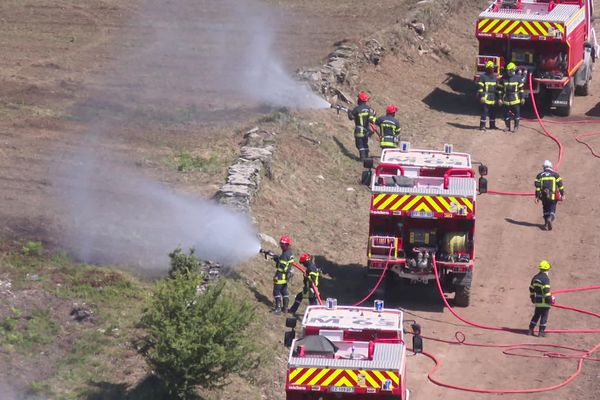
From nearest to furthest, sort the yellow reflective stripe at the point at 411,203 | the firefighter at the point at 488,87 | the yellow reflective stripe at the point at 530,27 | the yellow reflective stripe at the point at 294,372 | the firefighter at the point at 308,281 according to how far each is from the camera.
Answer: the yellow reflective stripe at the point at 294,372, the firefighter at the point at 308,281, the yellow reflective stripe at the point at 411,203, the firefighter at the point at 488,87, the yellow reflective stripe at the point at 530,27

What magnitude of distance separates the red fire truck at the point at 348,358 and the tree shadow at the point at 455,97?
18.5 meters

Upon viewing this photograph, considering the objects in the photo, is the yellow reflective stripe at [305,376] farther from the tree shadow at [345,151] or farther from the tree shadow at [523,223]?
the tree shadow at [345,151]

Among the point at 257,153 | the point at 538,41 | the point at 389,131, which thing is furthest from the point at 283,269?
the point at 538,41

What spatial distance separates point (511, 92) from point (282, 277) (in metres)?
13.4

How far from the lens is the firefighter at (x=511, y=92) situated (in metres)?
34.7

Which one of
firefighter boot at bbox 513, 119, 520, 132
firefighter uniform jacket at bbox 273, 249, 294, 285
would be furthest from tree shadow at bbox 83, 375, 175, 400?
firefighter boot at bbox 513, 119, 520, 132

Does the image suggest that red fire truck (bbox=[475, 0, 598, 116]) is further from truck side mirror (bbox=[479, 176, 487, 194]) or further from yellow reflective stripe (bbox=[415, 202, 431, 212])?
yellow reflective stripe (bbox=[415, 202, 431, 212])

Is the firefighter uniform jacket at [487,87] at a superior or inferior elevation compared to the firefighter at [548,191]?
superior

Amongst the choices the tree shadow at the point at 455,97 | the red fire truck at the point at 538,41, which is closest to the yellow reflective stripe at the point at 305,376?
the red fire truck at the point at 538,41

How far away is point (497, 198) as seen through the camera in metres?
31.0

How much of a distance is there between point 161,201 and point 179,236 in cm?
203

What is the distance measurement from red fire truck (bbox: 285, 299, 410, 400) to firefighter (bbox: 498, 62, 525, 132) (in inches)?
634

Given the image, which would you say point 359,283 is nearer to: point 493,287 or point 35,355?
point 493,287

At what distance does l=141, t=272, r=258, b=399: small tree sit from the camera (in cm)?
1892
